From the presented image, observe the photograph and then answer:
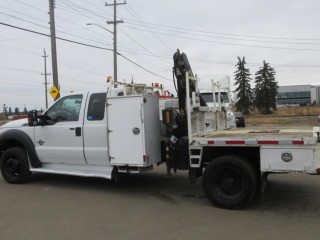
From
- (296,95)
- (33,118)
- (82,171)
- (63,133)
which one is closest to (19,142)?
(33,118)

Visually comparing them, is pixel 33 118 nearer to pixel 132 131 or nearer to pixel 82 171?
pixel 82 171

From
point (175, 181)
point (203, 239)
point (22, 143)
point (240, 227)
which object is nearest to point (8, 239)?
point (203, 239)

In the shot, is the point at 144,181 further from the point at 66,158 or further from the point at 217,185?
the point at 217,185

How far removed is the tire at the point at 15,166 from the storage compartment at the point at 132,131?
7.88 ft

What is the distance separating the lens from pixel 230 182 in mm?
6605

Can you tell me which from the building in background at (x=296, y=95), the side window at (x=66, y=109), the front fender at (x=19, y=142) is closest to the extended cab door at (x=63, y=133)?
the side window at (x=66, y=109)

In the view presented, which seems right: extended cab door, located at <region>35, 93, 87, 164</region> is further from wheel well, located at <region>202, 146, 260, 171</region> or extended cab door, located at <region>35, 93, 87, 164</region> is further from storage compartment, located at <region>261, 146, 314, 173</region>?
storage compartment, located at <region>261, 146, 314, 173</region>

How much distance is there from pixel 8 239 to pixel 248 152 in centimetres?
387

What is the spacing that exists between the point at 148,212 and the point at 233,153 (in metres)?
1.72

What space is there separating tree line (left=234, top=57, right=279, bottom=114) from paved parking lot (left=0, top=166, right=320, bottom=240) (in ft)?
191

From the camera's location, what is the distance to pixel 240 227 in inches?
222

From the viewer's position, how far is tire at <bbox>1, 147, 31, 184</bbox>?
879 cm

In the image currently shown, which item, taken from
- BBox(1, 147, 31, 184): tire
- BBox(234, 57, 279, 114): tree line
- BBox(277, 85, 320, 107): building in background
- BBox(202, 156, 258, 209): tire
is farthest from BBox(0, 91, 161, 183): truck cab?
BBox(277, 85, 320, 107): building in background

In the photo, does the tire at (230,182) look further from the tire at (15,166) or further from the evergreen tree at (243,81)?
the evergreen tree at (243,81)
